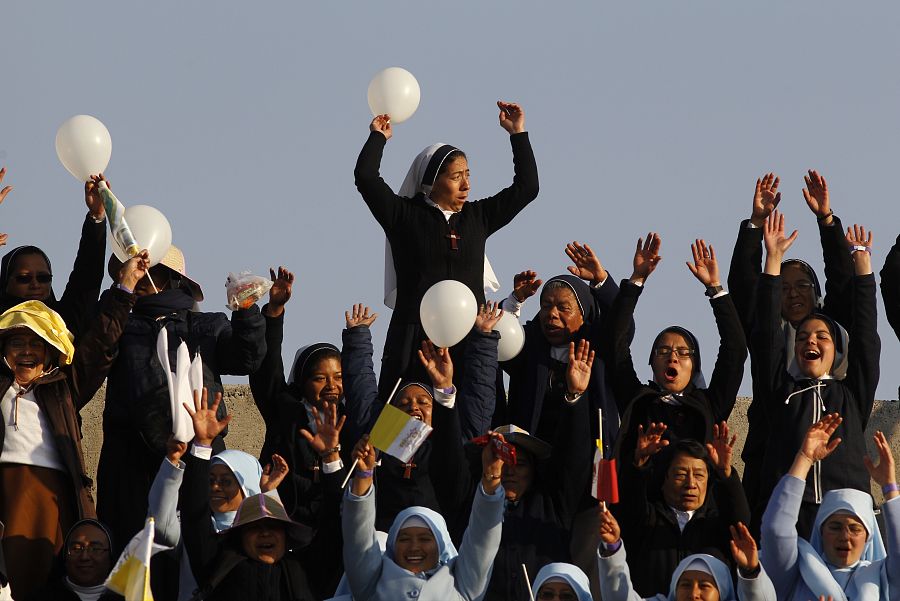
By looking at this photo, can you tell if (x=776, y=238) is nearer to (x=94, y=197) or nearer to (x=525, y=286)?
(x=525, y=286)

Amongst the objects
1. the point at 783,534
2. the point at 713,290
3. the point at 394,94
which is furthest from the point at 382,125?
the point at 783,534

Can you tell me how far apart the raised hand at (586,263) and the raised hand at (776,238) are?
3.44 feet

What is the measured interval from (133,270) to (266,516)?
189cm

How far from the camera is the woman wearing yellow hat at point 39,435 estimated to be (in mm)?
12414

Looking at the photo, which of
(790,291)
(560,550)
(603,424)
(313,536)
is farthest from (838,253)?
(313,536)

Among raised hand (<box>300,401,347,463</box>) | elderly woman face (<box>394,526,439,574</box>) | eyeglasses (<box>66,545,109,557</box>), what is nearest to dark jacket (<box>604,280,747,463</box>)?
elderly woman face (<box>394,526,439,574</box>)

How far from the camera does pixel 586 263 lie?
1401 centimetres

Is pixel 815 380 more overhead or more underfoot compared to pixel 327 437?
more overhead

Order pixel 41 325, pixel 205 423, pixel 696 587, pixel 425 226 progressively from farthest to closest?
pixel 425 226 < pixel 41 325 < pixel 205 423 < pixel 696 587

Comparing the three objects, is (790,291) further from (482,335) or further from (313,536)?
(313,536)

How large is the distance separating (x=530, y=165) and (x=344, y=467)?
272cm

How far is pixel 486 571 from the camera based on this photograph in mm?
11773

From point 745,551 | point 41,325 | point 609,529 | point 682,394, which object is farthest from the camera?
point 682,394

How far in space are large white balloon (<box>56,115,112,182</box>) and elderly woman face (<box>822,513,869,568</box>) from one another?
4.91m
